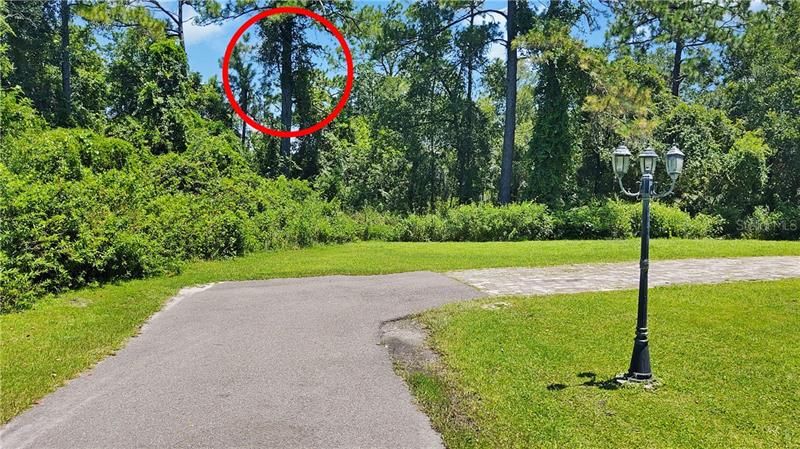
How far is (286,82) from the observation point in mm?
22266

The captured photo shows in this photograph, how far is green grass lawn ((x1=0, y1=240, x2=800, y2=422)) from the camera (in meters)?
4.84

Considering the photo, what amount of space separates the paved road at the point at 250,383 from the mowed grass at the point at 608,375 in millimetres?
509

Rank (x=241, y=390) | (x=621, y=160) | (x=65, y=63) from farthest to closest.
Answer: (x=65, y=63), (x=621, y=160), (x=241, y=390)

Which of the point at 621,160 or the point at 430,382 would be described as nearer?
the point at 430,382

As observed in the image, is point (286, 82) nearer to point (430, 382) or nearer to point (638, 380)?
point (430, 382)

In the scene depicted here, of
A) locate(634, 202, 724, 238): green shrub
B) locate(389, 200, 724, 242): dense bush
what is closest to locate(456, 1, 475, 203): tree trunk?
locate(389, 200, 724, 242): dense bush

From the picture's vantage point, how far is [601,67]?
19.8 meters

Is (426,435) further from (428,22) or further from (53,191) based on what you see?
(428,22)

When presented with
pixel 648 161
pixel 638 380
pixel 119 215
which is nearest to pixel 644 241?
pixel 648 161

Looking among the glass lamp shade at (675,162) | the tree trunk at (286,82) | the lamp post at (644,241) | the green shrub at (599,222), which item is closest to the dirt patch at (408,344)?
the lamp post at (644,241)

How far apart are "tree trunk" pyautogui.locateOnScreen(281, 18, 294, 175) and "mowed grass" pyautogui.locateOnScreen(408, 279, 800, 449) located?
16.5m

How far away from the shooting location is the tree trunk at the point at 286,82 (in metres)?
22.2

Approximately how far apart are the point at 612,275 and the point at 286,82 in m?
16.6

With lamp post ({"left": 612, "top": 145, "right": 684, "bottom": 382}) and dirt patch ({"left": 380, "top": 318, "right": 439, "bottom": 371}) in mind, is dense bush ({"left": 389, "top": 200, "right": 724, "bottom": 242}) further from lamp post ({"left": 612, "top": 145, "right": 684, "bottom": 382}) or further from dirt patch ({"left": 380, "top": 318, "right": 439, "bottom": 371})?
lamp post ({"left": 612, "top": 145, "right": 684, "bottom": 382})
